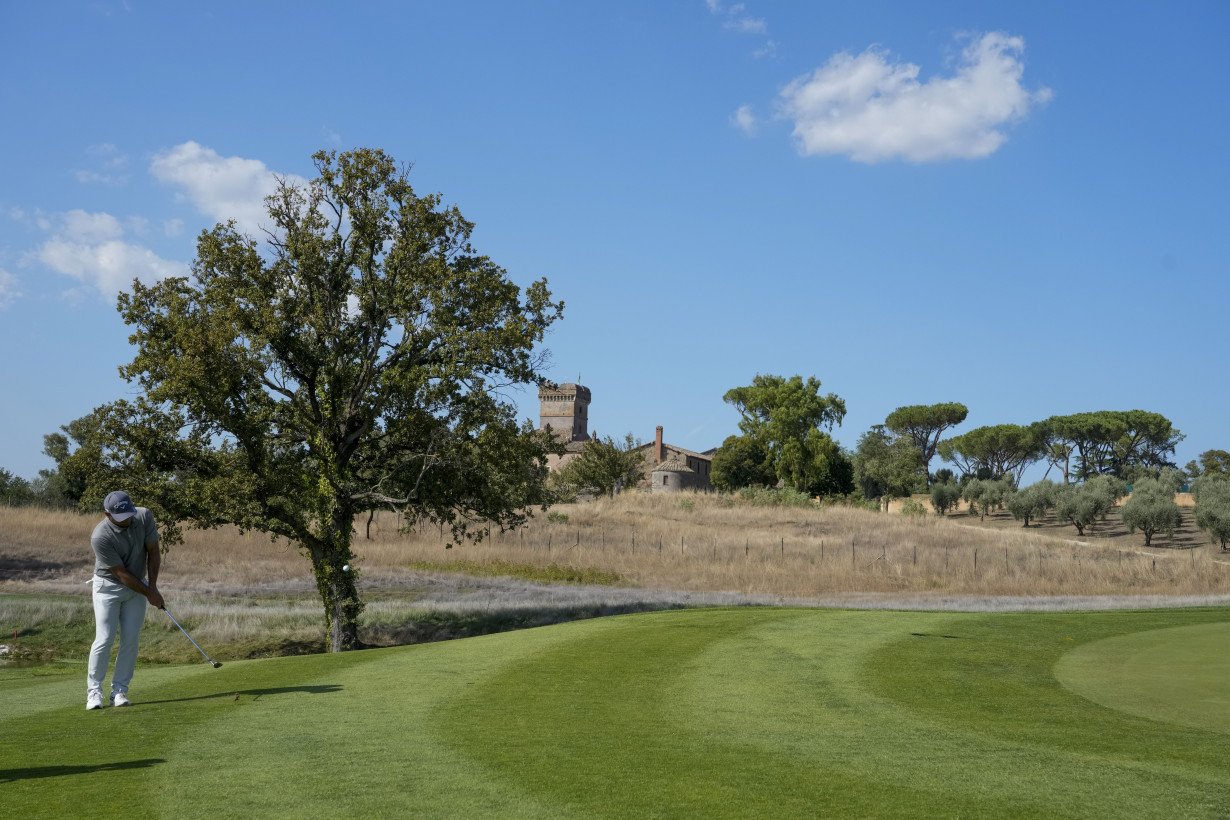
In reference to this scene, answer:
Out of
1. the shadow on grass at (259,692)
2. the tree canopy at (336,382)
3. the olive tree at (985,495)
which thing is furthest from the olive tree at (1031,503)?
the shadow on grass at (259,692)

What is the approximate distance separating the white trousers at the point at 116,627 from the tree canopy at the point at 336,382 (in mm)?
13912

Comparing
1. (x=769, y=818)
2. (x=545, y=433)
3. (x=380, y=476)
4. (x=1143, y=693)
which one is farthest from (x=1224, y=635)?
(x=380, y=476)

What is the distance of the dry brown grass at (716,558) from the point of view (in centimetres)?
4253

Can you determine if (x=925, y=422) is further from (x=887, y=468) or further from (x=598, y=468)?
(x=598, y=468)

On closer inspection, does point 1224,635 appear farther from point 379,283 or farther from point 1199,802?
point 379,283

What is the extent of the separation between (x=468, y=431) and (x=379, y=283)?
4644 millimetres

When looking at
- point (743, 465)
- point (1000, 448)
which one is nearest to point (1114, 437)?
point (1000, 448)

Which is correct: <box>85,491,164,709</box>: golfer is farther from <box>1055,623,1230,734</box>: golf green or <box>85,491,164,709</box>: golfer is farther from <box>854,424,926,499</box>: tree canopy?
<box>854,424,926,499</box>: tree canopy

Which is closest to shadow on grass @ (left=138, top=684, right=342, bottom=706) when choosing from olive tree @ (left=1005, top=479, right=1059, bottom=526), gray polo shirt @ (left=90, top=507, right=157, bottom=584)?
gray polo shirt @ (left=90, top=507, right=157, bottom=584)

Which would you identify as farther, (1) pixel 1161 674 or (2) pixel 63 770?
(1) pixel 1161 674

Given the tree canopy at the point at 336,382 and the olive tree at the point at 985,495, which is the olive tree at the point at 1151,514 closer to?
the olive tree at the point at 985,495

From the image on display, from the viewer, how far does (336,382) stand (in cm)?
2703

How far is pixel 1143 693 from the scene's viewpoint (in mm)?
13039

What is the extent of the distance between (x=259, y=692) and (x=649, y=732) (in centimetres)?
507
